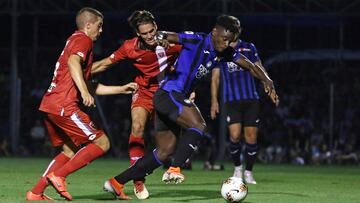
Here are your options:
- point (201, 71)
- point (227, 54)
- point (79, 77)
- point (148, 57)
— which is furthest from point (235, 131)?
point (79, 77)

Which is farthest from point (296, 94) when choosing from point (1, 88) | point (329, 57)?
point (1, 88)

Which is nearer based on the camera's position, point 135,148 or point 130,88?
point 130,88

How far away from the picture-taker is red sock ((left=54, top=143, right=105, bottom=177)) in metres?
9.63

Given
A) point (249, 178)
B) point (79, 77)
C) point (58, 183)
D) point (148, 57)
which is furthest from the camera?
point (249, 178)

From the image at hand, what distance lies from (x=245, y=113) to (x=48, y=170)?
5.48 metres

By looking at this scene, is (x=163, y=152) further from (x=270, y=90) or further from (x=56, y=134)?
(x=270, y=90)

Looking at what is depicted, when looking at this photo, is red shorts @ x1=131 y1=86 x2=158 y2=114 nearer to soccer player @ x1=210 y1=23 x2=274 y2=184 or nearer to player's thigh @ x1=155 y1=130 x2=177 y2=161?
player's thigh @ x1=155 y1=130 x2=177 y2=161

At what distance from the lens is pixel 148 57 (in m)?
11.0

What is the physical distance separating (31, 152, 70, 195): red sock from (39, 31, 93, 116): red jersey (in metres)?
0.67

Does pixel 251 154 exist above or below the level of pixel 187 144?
below

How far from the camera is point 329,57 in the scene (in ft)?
97.6

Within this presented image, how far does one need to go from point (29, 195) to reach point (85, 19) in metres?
1.92

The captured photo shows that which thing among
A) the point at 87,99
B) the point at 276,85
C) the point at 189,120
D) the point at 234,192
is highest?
the point at 87,99

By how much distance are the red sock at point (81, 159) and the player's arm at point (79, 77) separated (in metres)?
0.58
